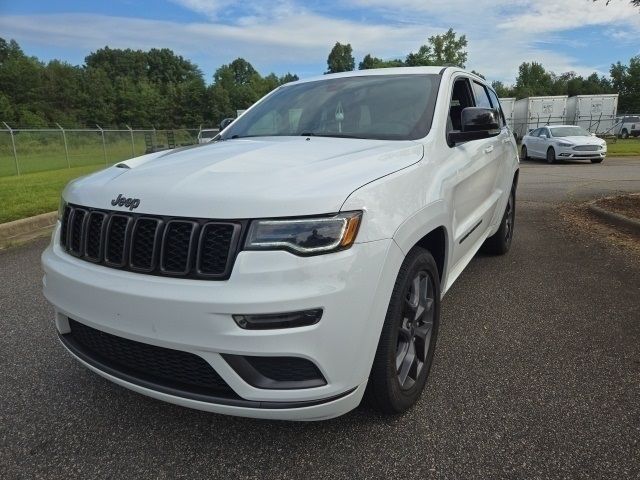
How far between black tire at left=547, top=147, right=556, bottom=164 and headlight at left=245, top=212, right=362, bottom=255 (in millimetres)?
19046

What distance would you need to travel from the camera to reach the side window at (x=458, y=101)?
3.35 m

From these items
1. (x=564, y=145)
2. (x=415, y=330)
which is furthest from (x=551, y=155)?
(x=415, y=330)

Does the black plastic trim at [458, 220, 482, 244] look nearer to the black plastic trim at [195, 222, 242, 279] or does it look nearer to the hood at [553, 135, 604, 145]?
the black plastic trim at [195, 222, 242, 279]

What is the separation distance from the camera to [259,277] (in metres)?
1.80

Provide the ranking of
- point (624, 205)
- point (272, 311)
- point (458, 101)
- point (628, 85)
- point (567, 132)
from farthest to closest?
point (628, 85) < point (567, 132) < point (624, 205) < point (458, 101) < point (272, 311)

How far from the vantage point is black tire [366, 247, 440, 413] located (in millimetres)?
2121

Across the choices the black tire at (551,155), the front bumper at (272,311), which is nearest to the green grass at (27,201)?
the front bumper at (272,311)

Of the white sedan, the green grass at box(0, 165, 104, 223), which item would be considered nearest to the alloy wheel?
the green grass at box(0, 165, 104, 223)

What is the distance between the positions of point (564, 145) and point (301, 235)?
61.2 feet

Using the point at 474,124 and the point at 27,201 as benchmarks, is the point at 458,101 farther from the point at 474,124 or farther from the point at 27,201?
the point at 27,201

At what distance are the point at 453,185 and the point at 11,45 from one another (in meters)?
102

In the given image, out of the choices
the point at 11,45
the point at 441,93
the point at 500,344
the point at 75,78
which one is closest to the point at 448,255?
the point at 500,344

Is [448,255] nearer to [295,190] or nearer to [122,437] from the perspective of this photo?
[295,190]

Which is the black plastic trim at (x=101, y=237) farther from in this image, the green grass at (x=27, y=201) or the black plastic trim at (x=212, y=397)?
the green grass at (x=27, y=201)
